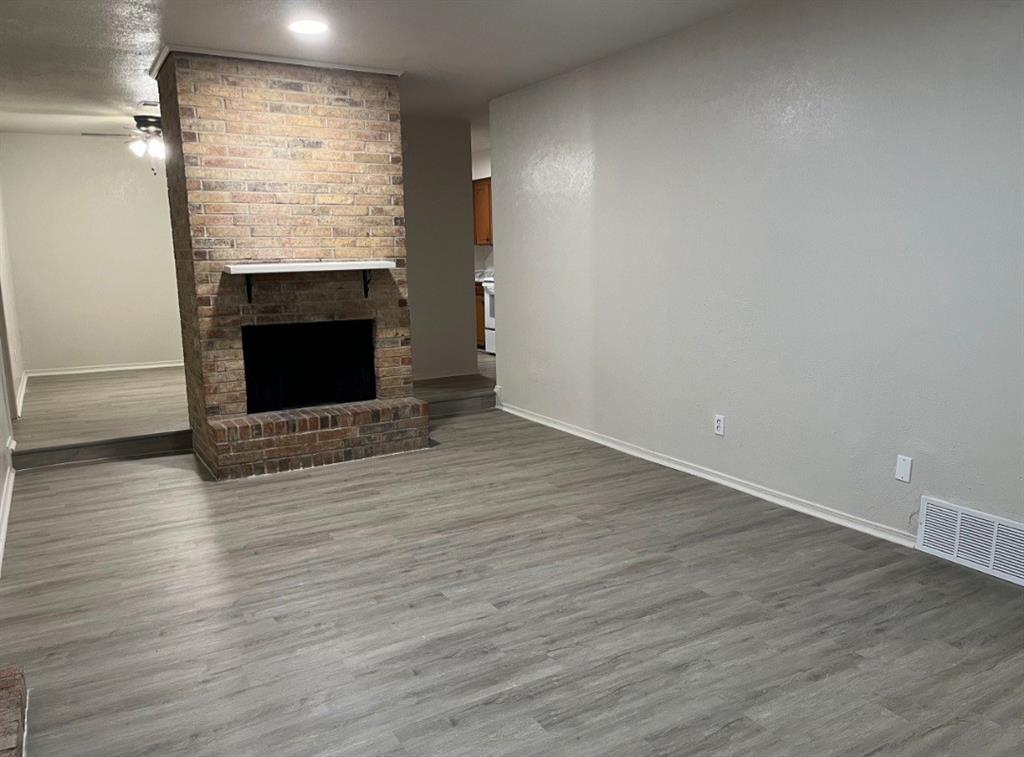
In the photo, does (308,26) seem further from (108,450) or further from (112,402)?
(112,402)

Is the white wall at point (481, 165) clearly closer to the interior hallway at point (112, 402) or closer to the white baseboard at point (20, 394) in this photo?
the interior hallway at point (112, 402)

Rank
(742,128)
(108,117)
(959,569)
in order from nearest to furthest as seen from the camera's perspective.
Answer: (959,569) → (742,128) → (108,117)

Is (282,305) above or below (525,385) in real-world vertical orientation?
above

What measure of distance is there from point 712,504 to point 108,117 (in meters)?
6.06

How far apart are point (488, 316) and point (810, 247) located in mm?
5797

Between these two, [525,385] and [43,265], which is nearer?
[525,385]

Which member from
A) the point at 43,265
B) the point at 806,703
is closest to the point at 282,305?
the point at 806,703

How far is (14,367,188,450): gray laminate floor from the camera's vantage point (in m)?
5.08

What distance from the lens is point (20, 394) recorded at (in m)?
6.37

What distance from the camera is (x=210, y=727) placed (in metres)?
2.12

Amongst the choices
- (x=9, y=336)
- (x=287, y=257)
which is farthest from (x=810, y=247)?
(x=9, y=336)

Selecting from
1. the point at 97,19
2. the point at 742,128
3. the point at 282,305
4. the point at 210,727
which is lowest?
the point at 210,727

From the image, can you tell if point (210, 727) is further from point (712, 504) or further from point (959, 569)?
point (959, 569)

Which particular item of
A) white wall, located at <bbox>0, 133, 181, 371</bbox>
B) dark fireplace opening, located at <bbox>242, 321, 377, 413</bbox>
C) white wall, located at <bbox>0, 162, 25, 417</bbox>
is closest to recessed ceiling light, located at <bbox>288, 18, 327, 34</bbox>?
dark fireplace opening, located at <bbox>242, 321, 377, 413</bbox>
